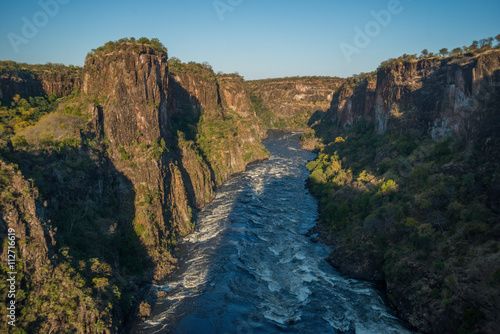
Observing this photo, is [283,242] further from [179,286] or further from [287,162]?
[287,162]

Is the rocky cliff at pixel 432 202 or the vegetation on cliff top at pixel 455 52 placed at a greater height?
the vegetation on cliff top at pixel 455 52

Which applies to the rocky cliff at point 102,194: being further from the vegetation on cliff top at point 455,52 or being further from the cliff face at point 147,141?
the vegetation on cliff top at point 455,52

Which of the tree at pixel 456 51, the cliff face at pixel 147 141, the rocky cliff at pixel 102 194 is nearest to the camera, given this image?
the rocky cliff at pixel 102 194

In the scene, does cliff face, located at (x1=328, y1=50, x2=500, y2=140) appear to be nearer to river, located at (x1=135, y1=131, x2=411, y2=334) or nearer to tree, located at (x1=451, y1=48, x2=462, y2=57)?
tree, located at (x1=451, y1=48, x2=462, y2=57)

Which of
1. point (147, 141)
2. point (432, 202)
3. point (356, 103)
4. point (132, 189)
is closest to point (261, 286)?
point (132, 189)

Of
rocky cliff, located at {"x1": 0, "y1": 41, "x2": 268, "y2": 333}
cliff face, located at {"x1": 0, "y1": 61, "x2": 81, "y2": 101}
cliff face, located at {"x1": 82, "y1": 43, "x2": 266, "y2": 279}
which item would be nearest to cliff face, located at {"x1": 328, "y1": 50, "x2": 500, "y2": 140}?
cliff face, located at {"x1": 82, "y1": 43, "x2": 266, "y2": 279}

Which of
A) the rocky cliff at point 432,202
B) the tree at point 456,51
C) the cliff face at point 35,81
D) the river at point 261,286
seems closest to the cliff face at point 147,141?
the river at point 261,286

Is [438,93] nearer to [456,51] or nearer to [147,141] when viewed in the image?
[456,51]
